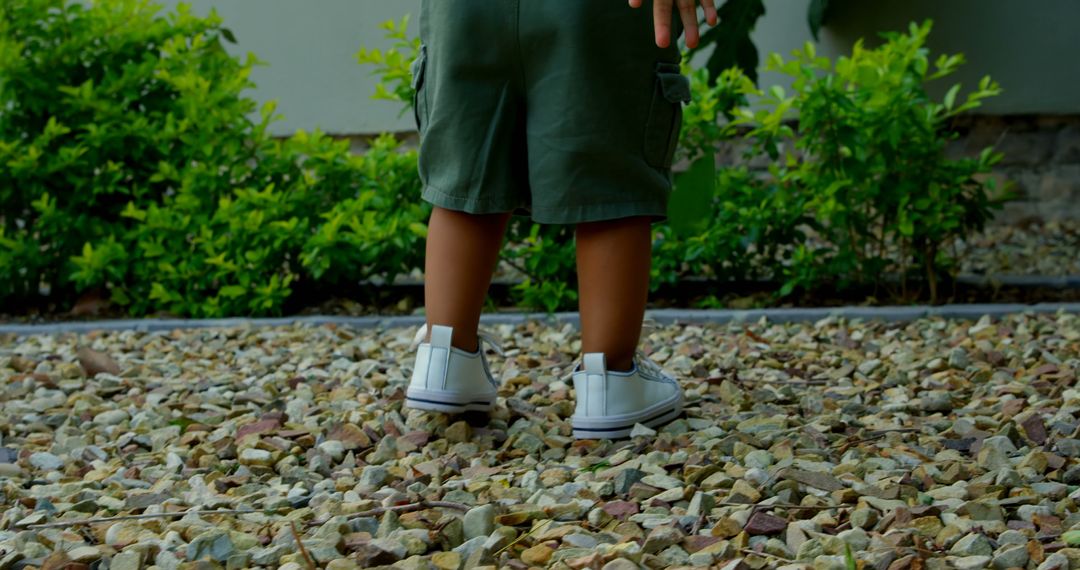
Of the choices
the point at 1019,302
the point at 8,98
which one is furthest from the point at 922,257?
the point at 8,98

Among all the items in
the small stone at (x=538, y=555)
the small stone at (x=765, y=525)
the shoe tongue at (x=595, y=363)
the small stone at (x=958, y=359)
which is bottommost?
the small stone at (x=538, y=555)

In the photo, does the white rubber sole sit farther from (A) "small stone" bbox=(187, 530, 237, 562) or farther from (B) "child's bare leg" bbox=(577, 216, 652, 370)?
(A) "small stone" bbox=(187, 530, 237, 562)

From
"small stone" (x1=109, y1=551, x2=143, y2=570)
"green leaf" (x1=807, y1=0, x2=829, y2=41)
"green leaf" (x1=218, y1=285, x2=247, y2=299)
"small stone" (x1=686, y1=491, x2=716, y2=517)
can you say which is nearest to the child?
"small stone" (x1=686, y1=491, x2=716, y2=517)

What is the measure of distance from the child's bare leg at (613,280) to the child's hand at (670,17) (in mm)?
321

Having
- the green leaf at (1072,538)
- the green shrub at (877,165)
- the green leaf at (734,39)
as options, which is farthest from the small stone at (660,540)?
the green leaf at (734,39)

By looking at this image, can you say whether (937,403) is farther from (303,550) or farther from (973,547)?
(303,550)

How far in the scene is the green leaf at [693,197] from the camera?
39.5 inches

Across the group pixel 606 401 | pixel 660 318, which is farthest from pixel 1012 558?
pixel 660 318

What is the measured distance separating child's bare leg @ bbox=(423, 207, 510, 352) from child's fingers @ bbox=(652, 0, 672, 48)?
45 cm

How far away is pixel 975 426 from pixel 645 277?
63cm

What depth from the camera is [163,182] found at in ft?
12.4

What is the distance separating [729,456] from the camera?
1.75m

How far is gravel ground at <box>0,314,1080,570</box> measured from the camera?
1.35 m

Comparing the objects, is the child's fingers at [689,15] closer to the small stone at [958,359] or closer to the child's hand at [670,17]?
the child's hand at [670,17]
